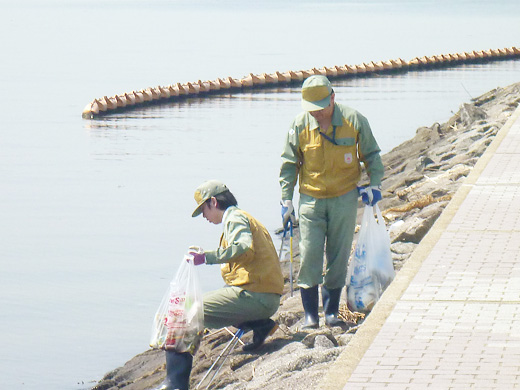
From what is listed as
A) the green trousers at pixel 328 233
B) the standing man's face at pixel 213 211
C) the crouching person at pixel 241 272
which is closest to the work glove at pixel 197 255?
the crouching person at pixel 241 272

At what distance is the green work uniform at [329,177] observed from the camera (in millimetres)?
7777

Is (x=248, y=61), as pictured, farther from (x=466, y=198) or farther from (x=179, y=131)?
(x=466, y=198)

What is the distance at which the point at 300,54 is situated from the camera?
64250 millimetres

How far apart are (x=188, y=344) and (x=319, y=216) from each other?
1.31 meters

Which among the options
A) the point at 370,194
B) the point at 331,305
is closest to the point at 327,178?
the point at 370,194

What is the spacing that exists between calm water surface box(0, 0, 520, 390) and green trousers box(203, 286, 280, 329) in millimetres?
3796

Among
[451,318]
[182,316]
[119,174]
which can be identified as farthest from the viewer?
[119,174]

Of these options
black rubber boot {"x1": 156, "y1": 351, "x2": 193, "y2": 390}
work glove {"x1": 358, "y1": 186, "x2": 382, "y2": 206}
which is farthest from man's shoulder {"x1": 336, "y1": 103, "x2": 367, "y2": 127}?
black rubber boot {"x1": 156, "y1": 351, "x2": 193, "y2": 390}

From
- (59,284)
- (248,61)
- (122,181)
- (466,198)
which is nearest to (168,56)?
(248,61)

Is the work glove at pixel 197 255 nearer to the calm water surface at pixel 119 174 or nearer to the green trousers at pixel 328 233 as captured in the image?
the green trousers at pixel 328 233

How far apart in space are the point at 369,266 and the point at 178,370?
1561 mm

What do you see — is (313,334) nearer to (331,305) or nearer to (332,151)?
(331,305)

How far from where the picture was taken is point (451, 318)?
6617mm

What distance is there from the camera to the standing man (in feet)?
25.5
